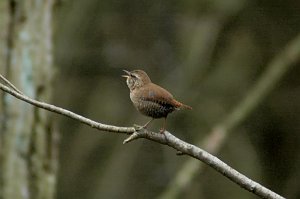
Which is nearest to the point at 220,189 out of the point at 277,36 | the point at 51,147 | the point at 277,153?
the point at 277,153

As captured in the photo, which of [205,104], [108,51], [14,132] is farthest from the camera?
[108,51]

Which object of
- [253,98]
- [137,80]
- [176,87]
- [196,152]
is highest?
[176,87]

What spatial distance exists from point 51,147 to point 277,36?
14.7 ft

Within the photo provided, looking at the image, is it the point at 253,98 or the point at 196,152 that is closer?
the point at 196,152

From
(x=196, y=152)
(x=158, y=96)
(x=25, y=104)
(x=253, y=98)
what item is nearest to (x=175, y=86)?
(x=253, y=98)

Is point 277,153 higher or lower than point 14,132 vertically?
higher

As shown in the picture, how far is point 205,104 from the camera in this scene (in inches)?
381

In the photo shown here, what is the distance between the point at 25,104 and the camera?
5766 millimetres

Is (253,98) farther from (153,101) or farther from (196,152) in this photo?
(196,152)

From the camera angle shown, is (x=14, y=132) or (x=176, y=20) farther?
(x=176, y=20)

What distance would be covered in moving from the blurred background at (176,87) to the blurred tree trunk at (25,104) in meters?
3.36

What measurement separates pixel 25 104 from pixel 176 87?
3720 mm

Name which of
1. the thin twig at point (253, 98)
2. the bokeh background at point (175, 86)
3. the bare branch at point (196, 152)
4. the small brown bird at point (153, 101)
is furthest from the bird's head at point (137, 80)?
the bokeh background at point (175, 86)

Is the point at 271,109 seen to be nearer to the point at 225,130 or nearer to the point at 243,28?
the point at 243,28
